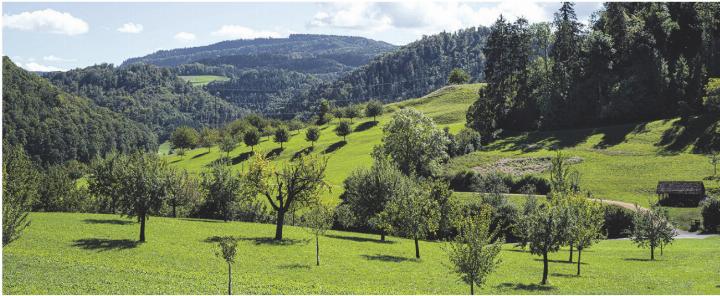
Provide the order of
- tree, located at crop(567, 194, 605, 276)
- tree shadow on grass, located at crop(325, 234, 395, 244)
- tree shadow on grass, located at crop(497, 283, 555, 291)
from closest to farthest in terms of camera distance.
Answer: tree shadow on grass, located at crop(497, 283, 555, 291)
tree, located at crop(567, 194, 605, 276)
tree shadow on grass, located at crop(325, 234, 395, 244)

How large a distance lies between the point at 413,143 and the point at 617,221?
3730 centimetres

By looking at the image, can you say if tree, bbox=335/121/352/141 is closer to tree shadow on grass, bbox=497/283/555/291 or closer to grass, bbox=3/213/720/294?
grass, bbox=3/213/720/294

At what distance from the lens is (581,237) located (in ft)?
172

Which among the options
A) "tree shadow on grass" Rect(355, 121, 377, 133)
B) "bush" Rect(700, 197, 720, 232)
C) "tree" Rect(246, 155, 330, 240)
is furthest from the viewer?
"tree shadow on grass" Rect(355, 121, 377, 133)

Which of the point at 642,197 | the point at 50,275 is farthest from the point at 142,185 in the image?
the point at 642,197

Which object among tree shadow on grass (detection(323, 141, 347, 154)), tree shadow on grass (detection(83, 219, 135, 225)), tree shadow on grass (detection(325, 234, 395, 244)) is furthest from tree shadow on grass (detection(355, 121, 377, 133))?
tree shadow on grass (detection(83, 219, 135, 225))

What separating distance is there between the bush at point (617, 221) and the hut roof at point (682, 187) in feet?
36.3

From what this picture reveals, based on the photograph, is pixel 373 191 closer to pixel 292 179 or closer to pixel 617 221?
pixel 292 179

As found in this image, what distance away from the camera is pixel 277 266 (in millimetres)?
48844

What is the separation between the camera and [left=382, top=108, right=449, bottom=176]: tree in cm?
10456

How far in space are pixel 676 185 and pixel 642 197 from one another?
5.31 meters

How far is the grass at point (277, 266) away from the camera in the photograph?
39.3m

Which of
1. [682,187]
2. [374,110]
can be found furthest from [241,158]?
[682,187]

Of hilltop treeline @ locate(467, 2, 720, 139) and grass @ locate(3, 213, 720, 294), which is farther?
hilltop treeline @ locate(467, 2, 720, 139)
